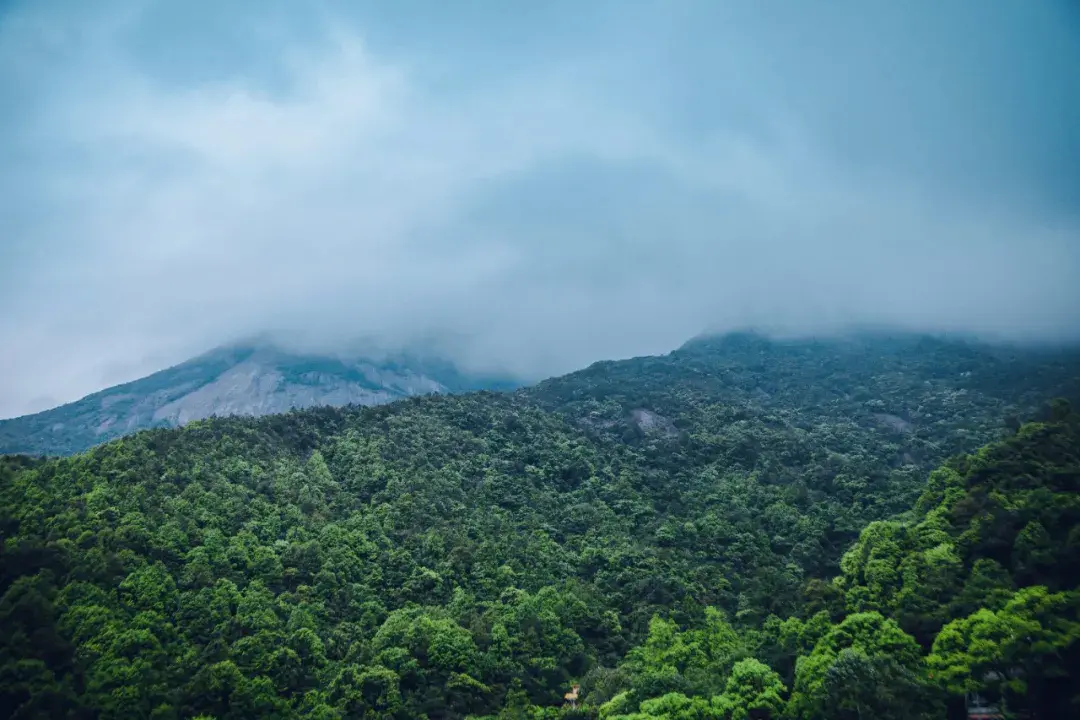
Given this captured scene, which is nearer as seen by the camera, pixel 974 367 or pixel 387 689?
pixel 387 689

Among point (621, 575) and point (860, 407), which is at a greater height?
point (860, 407)

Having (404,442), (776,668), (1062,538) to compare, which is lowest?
(776,668)

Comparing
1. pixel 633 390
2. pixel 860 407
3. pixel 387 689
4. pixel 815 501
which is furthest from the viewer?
pixel 633 390

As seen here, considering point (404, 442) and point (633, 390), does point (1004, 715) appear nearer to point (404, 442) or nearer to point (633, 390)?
point (404, 442)

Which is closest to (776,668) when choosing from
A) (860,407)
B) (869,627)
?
(869,627)

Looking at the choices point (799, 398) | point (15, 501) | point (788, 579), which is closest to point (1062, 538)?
point (788, 579)

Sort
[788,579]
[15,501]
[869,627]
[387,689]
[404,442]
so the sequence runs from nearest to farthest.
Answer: [869,627]
[387,689]
[15,501]
[788,579]
[404,442]

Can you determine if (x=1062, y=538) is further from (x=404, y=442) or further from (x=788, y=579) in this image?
(x=404, y=442)
